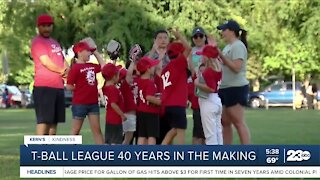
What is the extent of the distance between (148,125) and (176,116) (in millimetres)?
432

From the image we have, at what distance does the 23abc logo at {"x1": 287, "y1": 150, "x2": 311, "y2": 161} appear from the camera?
8555 mm

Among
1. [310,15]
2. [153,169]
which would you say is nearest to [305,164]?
[153,169]

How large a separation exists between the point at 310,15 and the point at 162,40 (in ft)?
85.3

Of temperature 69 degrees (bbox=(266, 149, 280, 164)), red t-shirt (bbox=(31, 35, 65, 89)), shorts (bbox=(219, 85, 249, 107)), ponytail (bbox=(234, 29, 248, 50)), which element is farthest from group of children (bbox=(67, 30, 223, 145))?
temperature 69 degrees (bbox=(266, 149, 280, 164))

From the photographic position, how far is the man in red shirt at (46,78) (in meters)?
11.9

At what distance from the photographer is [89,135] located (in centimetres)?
1914

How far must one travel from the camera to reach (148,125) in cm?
1203

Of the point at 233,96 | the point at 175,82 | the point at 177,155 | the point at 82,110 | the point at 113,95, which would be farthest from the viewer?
the point at 113,95

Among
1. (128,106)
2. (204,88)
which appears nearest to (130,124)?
(128,106)

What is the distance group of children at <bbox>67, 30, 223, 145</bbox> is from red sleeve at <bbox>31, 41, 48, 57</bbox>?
0.51m

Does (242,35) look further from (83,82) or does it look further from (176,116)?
(83,82)

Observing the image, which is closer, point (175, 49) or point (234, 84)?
point (175, 49)

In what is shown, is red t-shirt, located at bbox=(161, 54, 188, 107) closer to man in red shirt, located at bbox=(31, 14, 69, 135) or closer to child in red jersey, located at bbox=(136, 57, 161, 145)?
child in red jersey, located at bbox=(136, 57, 161, 145)

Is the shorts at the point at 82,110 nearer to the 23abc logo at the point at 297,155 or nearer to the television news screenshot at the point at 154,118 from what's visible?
the television news screenshot at the point at 154,118
